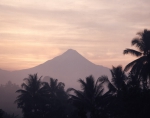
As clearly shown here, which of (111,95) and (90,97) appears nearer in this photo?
(90,97)

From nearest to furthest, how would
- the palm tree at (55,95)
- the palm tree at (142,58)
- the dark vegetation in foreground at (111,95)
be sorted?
1. the dark vegetation in foreground at (111,95)
2. the palm tree at (142,58)
3. the palm tree at (55,95)

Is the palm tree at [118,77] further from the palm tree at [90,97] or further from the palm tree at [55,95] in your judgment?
the palm tree at [55,95]

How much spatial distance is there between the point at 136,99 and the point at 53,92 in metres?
20.5

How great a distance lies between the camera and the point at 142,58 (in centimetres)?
2625

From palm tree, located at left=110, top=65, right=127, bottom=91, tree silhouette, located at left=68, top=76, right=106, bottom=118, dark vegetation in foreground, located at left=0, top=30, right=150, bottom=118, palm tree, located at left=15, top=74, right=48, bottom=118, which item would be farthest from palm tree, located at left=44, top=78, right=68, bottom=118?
palm tree, located at left=110, top=65, right=127, bottom=91

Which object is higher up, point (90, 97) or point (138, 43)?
point (138, 43)

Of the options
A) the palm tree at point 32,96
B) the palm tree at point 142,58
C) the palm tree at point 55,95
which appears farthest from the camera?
the palm tree at point 32,96

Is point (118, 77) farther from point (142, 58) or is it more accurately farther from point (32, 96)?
point (32, 96)

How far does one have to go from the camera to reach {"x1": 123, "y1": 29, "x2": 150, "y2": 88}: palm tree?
25375 millimetres

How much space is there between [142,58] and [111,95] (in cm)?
538

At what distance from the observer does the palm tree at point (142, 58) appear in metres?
25.4

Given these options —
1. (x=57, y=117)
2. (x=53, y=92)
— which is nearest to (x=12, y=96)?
(x=53, y=92)

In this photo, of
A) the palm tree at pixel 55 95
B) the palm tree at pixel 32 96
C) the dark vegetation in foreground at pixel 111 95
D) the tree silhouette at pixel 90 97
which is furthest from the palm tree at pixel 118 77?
the palm tree at pixel 32 96

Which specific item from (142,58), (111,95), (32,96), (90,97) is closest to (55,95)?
(32,96)
